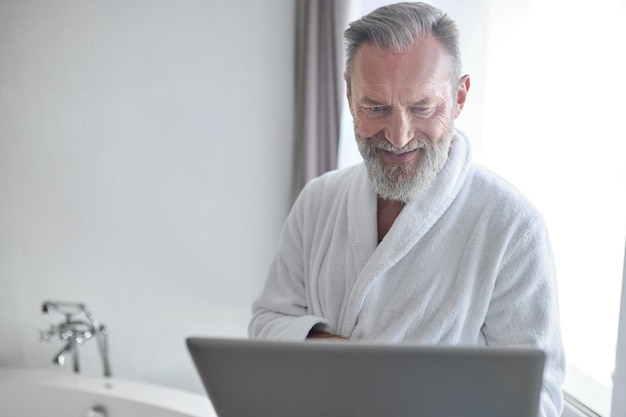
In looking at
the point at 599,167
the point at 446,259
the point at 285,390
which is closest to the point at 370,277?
the point at 446,259

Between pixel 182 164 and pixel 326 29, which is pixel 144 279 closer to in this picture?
pixel 182 164

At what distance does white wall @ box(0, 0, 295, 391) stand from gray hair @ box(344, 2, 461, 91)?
1543mm

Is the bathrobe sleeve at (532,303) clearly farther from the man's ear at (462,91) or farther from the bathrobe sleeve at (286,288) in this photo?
the bathrobe sleeve at (286,288)

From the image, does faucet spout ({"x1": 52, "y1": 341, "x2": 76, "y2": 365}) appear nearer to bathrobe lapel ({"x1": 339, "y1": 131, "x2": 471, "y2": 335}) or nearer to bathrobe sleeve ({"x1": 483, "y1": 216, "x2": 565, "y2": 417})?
bathrobe lapel ({"x1": 339, "y1": 131, "x2": 471, "y2": 335})

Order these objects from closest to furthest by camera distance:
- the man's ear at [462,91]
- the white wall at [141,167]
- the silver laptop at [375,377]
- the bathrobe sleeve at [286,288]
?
the silver laptop at [375,377] < the man's ear at [462,91] < the bathrobe sleeve at [286,288] < the white wall at [141,167]

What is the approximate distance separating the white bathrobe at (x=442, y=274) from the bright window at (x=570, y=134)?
43 centimetres

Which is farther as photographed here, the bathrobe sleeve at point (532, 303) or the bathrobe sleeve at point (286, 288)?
the bathrobe sleeve at point (286, 288)

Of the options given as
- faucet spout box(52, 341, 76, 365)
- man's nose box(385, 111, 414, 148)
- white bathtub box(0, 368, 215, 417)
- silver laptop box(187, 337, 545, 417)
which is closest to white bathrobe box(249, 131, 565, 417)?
man's nose box(385, 111, 414, 148)

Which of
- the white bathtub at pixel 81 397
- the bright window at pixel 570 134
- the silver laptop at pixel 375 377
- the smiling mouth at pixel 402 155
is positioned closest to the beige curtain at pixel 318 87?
the bright window at pixel 570 134

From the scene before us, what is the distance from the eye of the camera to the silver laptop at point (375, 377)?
26.8 inches

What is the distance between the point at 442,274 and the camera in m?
1.17

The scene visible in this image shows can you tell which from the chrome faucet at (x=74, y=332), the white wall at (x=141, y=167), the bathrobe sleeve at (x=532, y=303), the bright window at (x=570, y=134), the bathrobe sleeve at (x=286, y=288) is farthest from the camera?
the white wall at (x=141, y=167)

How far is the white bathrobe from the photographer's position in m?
1.10

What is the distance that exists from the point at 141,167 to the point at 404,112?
5.51ft
